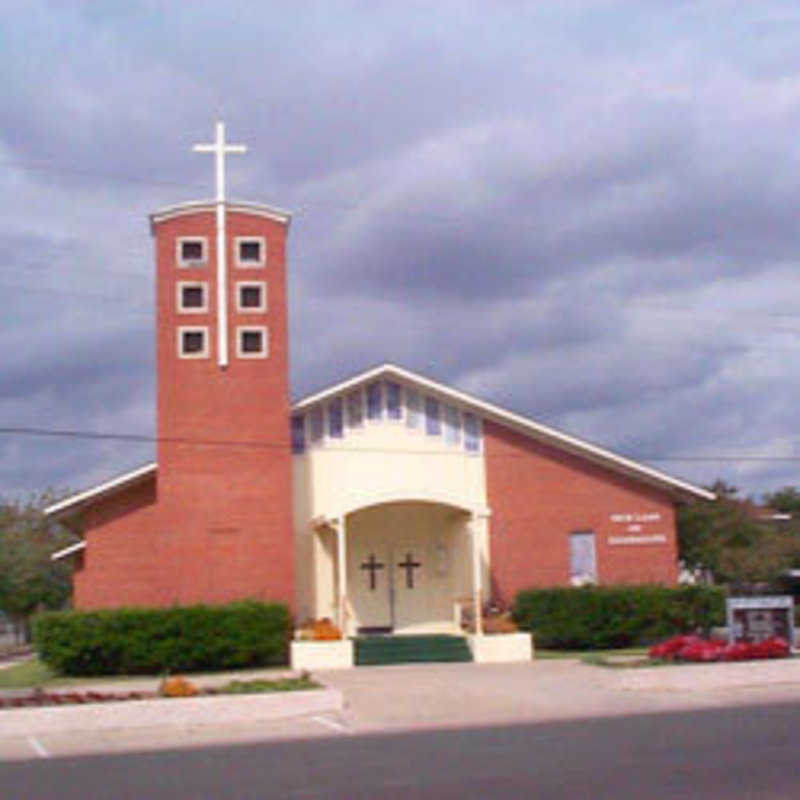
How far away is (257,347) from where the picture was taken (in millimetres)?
33031

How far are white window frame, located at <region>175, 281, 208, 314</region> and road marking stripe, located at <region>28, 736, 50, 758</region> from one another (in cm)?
1464

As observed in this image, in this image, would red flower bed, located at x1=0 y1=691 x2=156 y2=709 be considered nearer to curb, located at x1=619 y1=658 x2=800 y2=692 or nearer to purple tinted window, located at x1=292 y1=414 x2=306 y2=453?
curb, located at x1=619 y1=658 x2=800 y2=692

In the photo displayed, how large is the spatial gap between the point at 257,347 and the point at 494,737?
16.5 meters

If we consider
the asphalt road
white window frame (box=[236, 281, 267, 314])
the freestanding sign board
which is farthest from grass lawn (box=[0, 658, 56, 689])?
the freestanding sign board

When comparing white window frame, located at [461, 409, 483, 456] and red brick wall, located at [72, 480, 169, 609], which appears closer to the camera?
red brick wall, located at [72, 480, 169, 609]

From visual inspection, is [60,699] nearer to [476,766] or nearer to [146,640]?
[146,640]

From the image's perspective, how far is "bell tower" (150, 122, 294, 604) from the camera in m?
32.2

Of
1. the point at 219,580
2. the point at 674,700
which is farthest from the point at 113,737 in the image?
the point at 219,580

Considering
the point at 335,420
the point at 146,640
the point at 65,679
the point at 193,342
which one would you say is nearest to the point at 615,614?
the point at 335,420

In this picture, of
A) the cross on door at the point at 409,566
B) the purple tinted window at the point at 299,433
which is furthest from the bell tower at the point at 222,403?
the cross on door at the point at 409,566

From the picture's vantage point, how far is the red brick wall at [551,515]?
35.8 meters

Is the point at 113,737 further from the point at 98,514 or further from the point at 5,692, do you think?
the point at 98,514

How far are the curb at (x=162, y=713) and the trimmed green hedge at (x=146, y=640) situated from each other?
792 cm

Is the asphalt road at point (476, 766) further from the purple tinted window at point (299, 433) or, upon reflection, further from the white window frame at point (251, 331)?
the purple tinted window at point (299, 433)
